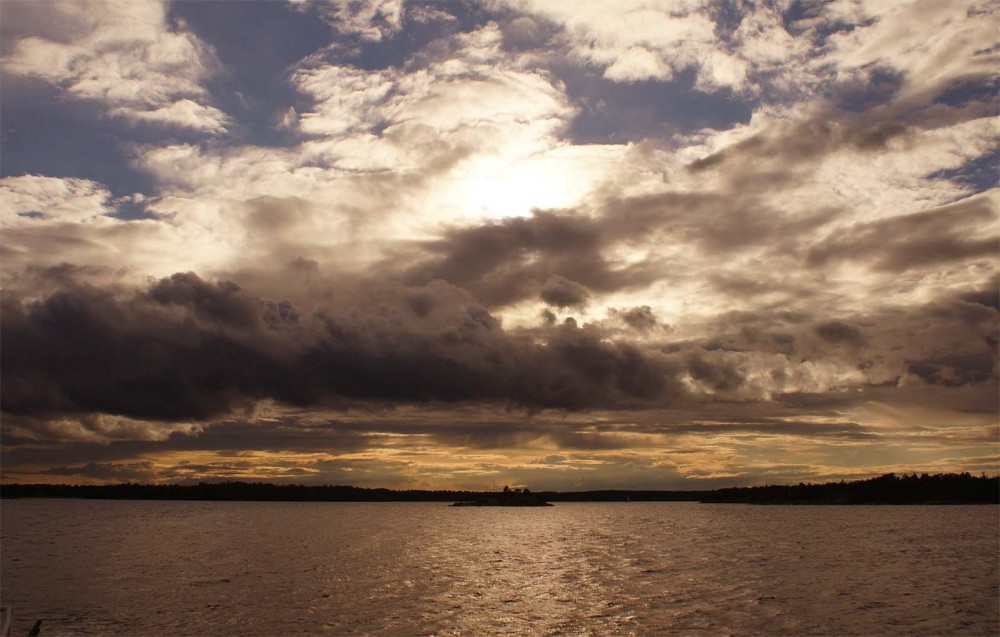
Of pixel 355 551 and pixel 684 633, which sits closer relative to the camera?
pixel 684 633

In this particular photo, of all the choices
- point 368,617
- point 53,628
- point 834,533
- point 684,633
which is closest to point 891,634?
point 684,633

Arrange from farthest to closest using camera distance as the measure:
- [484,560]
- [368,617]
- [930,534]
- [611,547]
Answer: [930,534] → [611,547] → [484,560] → [368,617]

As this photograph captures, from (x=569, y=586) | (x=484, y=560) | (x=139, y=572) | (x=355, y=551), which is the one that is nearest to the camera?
(x=569, y=586)

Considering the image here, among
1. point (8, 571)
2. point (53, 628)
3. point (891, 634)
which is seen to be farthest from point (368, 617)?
point (8, 571)

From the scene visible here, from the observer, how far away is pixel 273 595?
66.1 m

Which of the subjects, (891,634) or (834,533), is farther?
(834,533)

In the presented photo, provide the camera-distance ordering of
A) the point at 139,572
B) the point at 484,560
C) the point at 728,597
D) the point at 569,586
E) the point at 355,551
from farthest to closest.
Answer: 1. the point at 355,551
2. the point at 484,560
3. the point at 139,572
4. the point at 569,586
5. the point at 728,597

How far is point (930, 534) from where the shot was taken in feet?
504

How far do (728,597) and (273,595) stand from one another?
40707 mm

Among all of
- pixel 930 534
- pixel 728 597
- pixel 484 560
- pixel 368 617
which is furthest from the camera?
pixel 930 534

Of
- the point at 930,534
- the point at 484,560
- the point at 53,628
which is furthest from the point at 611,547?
the point at 53,628

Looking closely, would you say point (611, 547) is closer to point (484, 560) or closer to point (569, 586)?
point (484, 560)

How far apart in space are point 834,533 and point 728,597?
11259cm

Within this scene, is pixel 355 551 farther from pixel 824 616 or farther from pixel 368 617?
pixel 824 616
